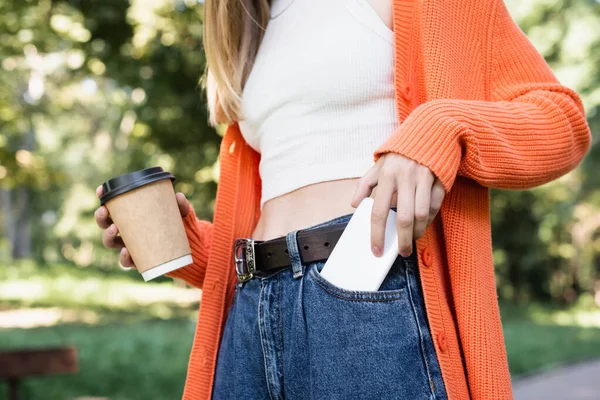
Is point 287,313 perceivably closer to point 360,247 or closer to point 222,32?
point 360,247

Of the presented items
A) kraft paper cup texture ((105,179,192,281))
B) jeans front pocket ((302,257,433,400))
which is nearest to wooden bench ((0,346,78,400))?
kraft paper cup texture ((105,179,192,281))

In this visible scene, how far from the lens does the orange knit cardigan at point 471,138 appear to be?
1258mm

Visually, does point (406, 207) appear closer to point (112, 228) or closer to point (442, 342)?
point (442, 342)

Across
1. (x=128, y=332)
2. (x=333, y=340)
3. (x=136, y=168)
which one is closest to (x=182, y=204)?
(x=333, y=340)

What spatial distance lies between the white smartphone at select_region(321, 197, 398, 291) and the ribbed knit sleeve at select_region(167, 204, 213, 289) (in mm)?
599

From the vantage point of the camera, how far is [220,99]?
1.81 meters

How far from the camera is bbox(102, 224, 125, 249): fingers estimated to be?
5.30 feet

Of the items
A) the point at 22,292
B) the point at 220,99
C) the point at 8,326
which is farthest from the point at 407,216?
the point at 22,292

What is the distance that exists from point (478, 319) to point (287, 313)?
382 millimetres

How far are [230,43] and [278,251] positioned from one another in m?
0.67

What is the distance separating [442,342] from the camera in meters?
1.28

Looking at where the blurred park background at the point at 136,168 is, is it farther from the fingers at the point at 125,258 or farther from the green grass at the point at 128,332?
the fingers at the point at 125,258

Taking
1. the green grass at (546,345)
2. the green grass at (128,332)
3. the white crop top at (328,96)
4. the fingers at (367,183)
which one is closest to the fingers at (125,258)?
the white crop top at (328,96)

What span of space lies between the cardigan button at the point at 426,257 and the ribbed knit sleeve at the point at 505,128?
0.16 m
